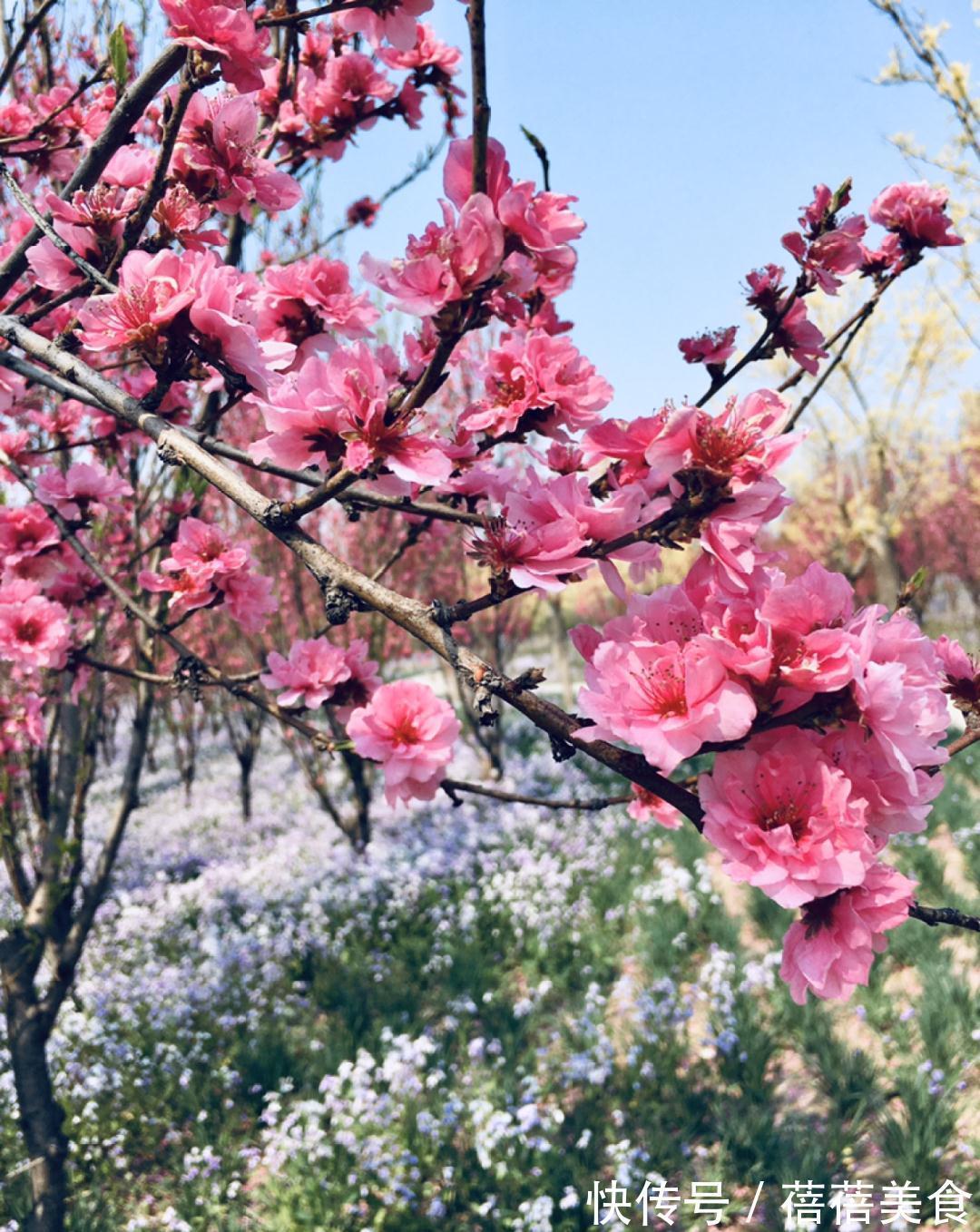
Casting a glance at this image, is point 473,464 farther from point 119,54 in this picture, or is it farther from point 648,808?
point 119,54

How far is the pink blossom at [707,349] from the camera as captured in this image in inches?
60.4

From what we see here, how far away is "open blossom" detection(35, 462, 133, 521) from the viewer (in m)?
2.10

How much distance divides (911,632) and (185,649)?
1.60 metres

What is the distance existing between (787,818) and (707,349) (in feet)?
3.25

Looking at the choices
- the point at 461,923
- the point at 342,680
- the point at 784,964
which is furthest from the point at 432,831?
the point at 784,964

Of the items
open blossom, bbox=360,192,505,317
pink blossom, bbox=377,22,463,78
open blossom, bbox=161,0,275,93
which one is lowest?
open blossom, bbox=360,192,505,317

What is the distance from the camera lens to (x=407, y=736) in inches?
69.2

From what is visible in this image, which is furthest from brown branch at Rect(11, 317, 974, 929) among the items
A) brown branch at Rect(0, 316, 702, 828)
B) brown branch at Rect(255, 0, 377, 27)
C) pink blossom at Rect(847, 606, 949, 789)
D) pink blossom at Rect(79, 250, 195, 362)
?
brown branch at Rect(255, 0, 377, 27)

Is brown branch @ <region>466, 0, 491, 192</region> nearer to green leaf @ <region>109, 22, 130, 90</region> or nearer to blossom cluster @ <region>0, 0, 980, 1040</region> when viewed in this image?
blossom cluster @ <region>0, 0, 980, 1040</region>

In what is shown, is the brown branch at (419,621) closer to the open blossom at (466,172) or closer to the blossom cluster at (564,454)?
Result: the blossom cluster at (564,454)

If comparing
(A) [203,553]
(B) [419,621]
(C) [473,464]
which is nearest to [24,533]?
(A) [203,553]

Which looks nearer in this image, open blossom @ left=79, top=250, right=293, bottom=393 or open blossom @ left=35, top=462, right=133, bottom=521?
open blossom @ left=79, top=250, right=293, bottom=393

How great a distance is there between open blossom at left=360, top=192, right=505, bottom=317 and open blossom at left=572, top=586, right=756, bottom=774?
17.9 inches

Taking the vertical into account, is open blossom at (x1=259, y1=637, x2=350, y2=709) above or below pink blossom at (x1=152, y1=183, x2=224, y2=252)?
below
